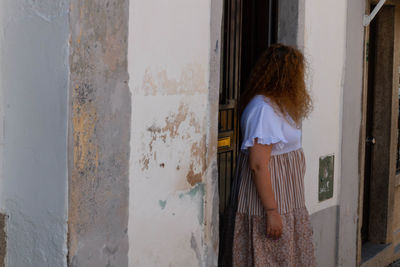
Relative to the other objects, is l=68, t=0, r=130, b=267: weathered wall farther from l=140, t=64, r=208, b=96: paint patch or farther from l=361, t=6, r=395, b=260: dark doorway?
l=361, t=6, r=395, b=260: dark doorway

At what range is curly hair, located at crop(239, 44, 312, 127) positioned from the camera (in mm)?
3895

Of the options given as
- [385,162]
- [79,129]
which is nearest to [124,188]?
[79,129]

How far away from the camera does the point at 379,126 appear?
6840 millimetres

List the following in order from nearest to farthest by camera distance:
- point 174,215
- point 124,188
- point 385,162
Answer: point 124,188 → point 174,215 → point 385,162

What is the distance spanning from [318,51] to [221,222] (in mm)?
1528

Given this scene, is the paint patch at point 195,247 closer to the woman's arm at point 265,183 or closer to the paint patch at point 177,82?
the woman's arm at point 265,183

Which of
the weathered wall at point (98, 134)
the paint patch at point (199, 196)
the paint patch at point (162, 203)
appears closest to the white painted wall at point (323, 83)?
the paint patch at point (199, 196)

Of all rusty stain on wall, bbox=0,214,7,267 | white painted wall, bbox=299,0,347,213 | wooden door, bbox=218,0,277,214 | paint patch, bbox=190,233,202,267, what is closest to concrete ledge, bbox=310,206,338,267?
white painted wall, bbox=299,0,347,213

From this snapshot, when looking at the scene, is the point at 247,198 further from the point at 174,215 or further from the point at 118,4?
the point at 118,4

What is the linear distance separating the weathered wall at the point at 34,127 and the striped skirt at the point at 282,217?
1.30m

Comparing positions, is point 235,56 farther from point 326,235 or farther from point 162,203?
point 326,235

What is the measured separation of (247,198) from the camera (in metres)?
3.98

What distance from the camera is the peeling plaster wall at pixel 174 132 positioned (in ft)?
11.1

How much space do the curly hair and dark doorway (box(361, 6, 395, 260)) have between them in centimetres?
299
